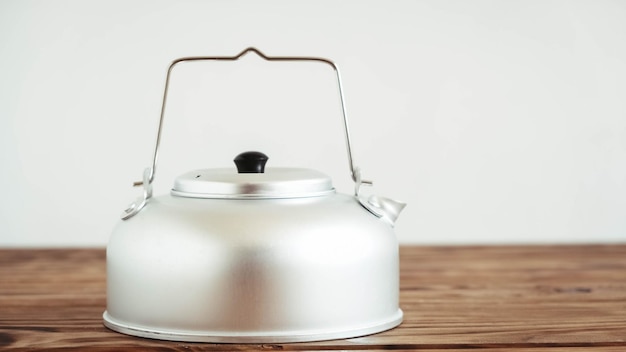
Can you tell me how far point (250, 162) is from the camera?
100 centimetres

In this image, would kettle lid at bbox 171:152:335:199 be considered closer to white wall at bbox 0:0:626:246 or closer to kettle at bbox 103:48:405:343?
kettle at bbox 103:48:405:343

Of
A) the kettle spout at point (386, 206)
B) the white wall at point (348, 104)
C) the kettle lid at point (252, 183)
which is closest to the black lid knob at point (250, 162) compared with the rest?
the kettle lid at point (252, 183)

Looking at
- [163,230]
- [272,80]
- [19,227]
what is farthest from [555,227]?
[163,230]

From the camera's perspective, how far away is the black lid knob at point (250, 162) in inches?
39.1

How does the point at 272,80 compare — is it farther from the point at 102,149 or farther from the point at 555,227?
the point at 555,227

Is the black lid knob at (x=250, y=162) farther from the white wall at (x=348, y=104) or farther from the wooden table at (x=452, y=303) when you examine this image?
the white wall at (x=348, y=104)

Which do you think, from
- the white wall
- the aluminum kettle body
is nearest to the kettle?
the aluminum kettle body

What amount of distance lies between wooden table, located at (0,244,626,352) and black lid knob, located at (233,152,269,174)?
20 cm

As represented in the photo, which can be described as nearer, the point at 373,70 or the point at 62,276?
the point at 62,276

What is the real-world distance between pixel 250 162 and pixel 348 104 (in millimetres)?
1033

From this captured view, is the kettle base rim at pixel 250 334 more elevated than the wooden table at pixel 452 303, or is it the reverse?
the kettle base rim at pixel 250 334

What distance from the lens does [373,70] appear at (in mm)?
2004

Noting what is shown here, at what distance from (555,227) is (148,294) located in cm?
136

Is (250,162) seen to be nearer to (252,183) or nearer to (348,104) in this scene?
(252,183)
